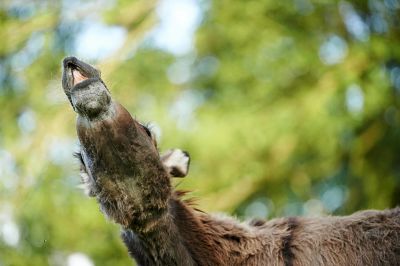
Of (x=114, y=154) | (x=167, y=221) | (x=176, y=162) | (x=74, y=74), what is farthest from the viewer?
(x=176, y=162)

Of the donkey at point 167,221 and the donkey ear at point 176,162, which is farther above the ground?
the donkey ear at point 176,162

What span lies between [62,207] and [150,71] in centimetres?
389

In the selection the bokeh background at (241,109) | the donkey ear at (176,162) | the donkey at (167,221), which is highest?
the bokeh background at (241,109)

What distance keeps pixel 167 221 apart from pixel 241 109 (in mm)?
9286

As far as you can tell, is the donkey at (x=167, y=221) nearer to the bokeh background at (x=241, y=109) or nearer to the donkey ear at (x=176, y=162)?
the donkey ear at (x=176, y=162)

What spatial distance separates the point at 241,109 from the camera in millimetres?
15031

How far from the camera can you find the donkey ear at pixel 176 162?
637 centimetres

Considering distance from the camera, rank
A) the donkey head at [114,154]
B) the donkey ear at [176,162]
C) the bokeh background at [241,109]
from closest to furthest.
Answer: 1. the donkey head at [114,154]
2. the donkey ear at [176,162]
3. the bokeh background at [241,109]

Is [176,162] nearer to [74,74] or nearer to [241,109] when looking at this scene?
[74,74]

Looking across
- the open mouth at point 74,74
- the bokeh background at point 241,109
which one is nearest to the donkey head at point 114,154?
the open mouth at point 74,74

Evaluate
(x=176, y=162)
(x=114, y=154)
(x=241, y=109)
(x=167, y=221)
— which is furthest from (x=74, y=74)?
(x=241, y=109)

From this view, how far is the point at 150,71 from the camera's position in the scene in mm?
16266

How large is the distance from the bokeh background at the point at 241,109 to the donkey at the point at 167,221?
22.0 ft

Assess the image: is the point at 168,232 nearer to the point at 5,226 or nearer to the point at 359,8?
the point at 5,226
